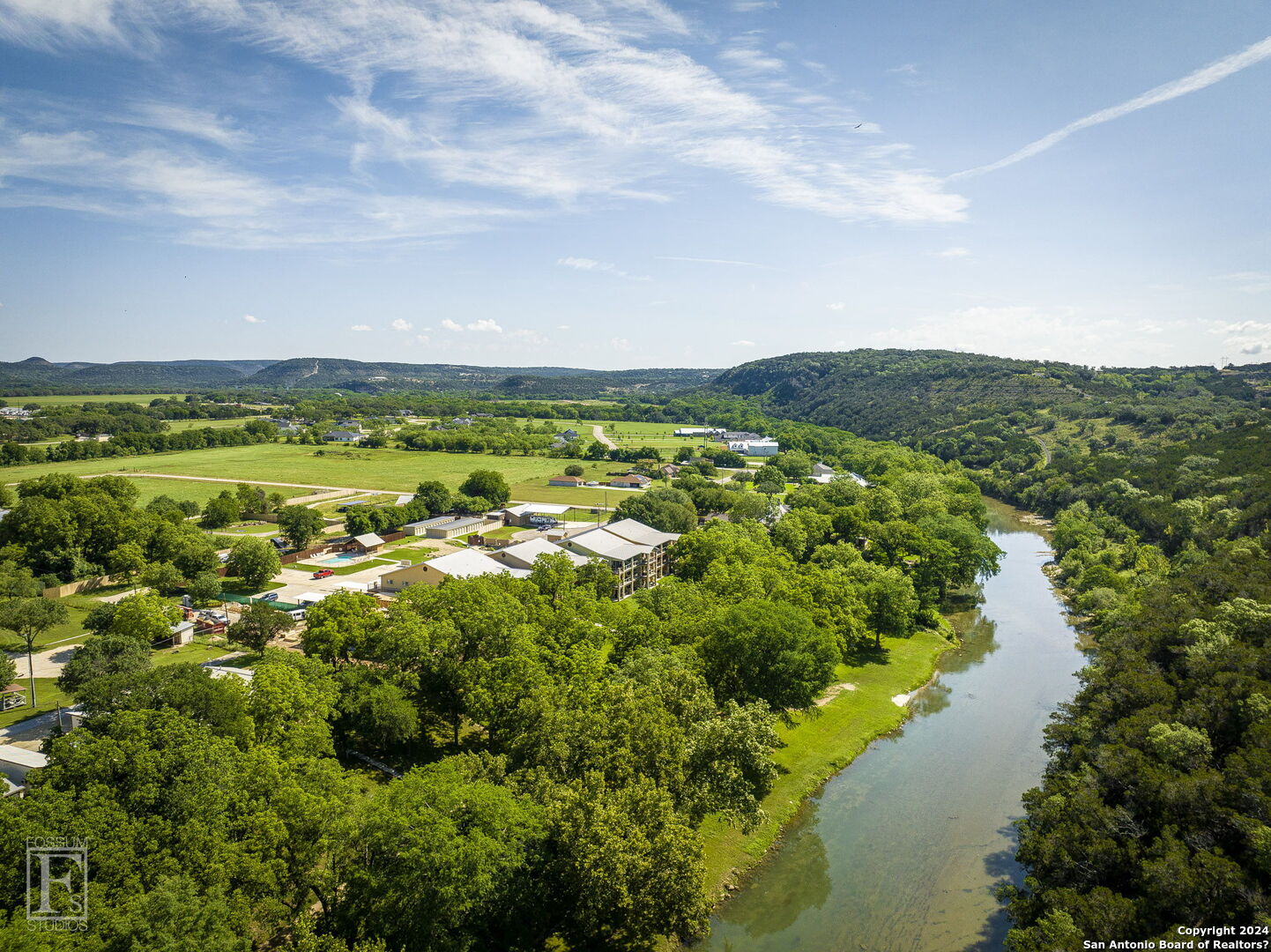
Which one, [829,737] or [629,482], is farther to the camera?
[629,482]

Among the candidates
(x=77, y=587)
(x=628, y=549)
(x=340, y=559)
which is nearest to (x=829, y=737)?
(x=628, y=549)

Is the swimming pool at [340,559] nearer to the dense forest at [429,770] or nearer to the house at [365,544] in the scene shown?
the house at [365,544]

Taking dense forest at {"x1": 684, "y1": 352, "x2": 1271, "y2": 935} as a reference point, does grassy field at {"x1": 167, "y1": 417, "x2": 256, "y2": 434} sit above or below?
above

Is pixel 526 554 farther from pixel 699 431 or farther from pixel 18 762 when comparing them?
pixel 699 431

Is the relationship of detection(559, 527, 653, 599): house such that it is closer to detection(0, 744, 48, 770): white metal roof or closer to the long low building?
the long low building

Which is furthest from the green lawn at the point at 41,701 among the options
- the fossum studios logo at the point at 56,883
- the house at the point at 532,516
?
the house at the point at 532,516

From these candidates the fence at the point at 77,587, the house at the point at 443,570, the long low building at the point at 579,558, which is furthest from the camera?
the fence at the point at 77,587

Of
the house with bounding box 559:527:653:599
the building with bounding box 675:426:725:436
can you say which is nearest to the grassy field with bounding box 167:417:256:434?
the building with bounding box 675:426:725:436
